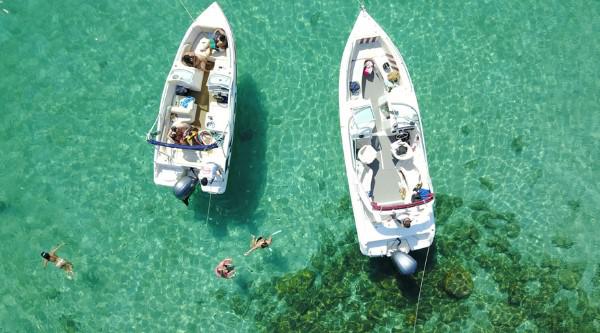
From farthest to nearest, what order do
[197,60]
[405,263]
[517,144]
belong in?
[517,144]
[197,60]
[405,263]

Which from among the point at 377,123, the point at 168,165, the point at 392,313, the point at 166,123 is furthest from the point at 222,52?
the point at 392,313

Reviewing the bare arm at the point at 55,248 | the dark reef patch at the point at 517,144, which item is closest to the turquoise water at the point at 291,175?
the dark reef patch at the point at 517,144

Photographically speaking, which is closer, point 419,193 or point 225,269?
point 419,193

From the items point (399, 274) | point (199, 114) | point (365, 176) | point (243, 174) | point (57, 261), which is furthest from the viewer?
point (243, 174)

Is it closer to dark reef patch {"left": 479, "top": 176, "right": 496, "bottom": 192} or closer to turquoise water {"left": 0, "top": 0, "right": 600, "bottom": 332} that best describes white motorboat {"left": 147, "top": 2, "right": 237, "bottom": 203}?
turquoise water {"left": 0, "top": 0, "right": 600, "bottom": 332}

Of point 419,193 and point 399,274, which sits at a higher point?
point 419,193

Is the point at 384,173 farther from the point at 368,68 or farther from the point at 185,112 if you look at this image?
the point at 185,112

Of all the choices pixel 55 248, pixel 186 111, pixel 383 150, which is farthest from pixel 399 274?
pixel 55 248
